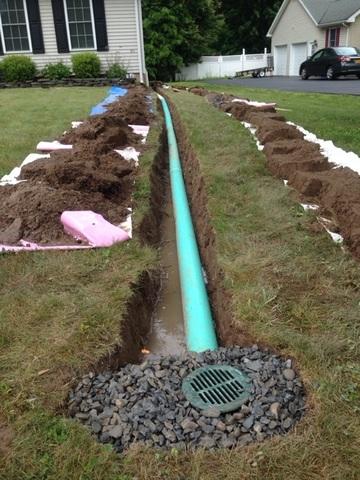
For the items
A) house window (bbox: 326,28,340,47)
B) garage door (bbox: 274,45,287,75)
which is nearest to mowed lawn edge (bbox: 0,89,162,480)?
house window (bbox: 326,28,340,47)

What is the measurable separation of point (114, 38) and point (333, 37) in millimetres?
15832

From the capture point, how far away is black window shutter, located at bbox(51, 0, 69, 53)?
15.3m

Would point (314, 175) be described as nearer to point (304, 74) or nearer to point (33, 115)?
point (33, 115)

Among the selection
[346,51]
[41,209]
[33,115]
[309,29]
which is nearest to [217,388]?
[41,209]

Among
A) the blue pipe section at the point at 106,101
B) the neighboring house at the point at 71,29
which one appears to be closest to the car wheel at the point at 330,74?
the neighboring house at the point at 71,29

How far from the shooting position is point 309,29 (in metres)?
27.7

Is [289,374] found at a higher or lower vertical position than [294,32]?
lower

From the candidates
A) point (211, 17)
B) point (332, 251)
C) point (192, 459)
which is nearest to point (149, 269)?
point (332, 251)

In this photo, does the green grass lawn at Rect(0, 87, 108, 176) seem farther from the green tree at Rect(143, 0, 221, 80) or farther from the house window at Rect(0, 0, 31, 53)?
the green tree at Rect(143, 0, 221, 80)

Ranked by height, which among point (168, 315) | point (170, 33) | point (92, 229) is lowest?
point (168, 315)

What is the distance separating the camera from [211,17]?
92.6 ft

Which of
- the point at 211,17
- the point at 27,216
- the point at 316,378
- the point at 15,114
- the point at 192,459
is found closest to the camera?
the point at 192,459

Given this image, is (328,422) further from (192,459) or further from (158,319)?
(158,319)

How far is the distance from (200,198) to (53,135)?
3.50 metres
